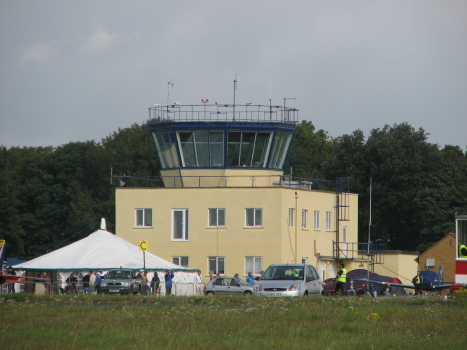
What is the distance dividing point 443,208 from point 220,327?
50.6m

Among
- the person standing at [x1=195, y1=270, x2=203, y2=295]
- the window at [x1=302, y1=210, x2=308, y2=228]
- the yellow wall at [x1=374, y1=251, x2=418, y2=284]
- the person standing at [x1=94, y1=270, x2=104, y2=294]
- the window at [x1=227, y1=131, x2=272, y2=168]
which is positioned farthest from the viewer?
the yellow wall at [x1=374, y1=251, x2=418, y2=284]

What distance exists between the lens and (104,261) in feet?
145

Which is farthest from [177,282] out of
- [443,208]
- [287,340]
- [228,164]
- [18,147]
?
[18,147]

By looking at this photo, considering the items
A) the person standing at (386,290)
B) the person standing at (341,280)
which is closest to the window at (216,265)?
the person standing at (386,290)

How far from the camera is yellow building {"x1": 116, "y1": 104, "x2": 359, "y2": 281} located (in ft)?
159

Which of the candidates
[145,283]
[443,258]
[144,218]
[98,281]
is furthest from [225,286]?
[443,258]

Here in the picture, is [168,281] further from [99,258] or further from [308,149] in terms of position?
[308,149]

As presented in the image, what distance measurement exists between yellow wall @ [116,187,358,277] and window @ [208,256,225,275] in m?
0.24

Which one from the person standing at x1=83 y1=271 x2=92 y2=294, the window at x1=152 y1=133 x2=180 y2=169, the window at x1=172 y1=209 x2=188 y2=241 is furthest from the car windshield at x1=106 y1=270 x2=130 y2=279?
the window at x1=152 y1=133 x2=180 y2=169

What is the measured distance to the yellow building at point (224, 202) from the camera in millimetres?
48375

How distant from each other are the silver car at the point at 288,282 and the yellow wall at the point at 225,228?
15142 mm

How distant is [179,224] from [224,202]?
297 cm

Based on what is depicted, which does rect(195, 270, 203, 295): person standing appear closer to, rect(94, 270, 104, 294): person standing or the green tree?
rect(94, 270, 104, 294): person standing

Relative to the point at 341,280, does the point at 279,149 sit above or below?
above
